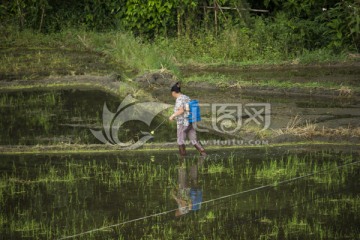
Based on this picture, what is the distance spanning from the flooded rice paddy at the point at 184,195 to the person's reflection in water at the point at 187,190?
1 centimetres

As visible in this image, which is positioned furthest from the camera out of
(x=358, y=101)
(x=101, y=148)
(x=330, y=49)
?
(x=330, y=49)

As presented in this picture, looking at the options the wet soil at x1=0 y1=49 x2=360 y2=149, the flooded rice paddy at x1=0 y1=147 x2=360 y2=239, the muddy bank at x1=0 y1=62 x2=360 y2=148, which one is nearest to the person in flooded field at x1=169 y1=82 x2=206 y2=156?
the flooded rice paddy at x1=0 y1=147 x2=360 y2=239

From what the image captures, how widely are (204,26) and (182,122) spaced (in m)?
9.55

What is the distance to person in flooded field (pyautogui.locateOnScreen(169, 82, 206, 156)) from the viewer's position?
8.81 metres

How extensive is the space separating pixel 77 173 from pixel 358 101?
598 cm

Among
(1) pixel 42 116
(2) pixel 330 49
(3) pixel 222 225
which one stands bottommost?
(3) pixel 222 225

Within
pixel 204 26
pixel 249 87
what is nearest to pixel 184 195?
pixel 249 87

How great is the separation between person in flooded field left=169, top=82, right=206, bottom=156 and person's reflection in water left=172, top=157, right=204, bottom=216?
33cm

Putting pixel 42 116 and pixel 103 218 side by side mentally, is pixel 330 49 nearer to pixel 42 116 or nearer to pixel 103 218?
pixel 42 116

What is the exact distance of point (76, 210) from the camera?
6.75m

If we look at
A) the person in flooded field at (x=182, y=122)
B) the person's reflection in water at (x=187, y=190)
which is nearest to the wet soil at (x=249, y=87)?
the person in flooded field at (x=182, y=122)

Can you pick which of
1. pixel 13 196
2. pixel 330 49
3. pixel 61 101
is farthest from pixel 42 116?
pixel 330 49

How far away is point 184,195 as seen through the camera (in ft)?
23.7

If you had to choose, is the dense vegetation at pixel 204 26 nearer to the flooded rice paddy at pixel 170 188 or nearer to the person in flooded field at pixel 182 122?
the flooded rice paddy at pixel 170 188
